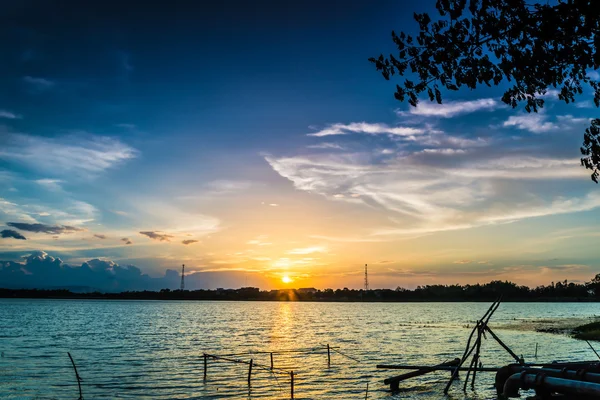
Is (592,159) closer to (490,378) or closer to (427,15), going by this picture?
(427,15)

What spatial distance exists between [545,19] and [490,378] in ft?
95.8

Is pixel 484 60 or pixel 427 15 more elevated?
pixel 427 15

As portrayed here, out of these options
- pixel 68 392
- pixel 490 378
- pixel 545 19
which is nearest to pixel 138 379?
pixel 68 392

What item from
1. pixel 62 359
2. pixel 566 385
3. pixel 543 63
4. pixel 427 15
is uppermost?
pixel 427 15

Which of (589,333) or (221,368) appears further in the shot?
(589,333)

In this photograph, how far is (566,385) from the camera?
17406 mm

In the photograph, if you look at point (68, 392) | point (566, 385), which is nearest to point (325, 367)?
point (68, 392)

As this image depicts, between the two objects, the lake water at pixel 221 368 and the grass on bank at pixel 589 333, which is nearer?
the lake water at pixel 221 368

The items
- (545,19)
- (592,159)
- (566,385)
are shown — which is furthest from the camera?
(592,159)

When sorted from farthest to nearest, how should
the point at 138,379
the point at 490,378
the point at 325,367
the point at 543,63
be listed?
the point at 325,367 < the point at 138,379 < the point at 490,378 < the point at 543,63

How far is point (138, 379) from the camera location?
38.8 meters

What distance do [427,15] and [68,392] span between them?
32915 mm

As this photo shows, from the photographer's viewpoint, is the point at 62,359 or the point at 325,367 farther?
the point at 62,359

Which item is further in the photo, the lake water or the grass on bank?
the grass on bank
